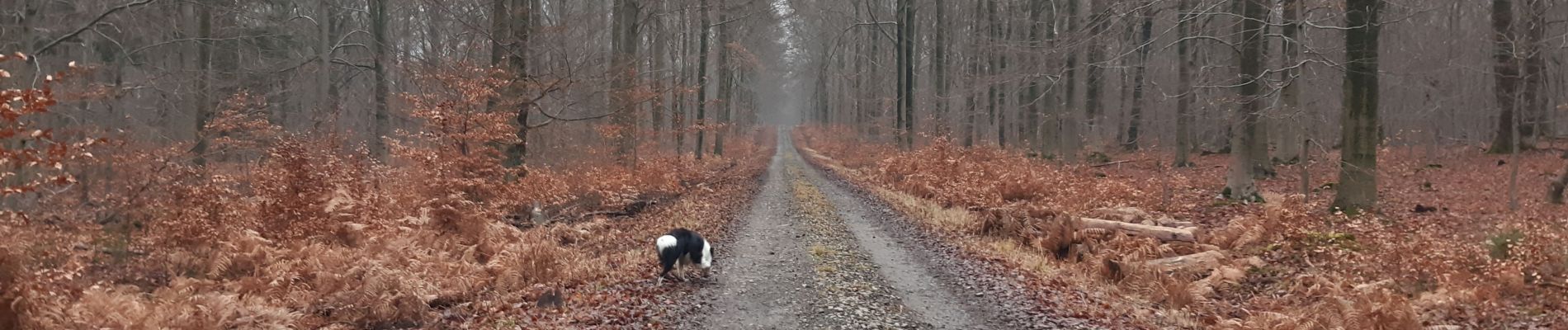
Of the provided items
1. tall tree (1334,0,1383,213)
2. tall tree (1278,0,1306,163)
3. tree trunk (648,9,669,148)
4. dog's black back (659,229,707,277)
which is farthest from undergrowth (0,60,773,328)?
tree trunk (648,9,669,148)

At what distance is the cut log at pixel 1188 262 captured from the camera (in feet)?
30.5

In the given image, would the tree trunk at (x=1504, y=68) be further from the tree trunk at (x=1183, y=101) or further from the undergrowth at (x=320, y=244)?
the undergrowth at (x=320, y=244)

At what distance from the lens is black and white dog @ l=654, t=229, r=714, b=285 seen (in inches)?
337

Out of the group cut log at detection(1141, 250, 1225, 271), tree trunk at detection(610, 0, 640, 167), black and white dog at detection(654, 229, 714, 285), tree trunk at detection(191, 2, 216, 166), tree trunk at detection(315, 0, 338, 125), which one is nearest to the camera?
black and white dog at detection(654, 229, 714, 285)

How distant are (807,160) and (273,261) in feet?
97.3

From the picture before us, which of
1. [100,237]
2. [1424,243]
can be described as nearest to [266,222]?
[100,237]

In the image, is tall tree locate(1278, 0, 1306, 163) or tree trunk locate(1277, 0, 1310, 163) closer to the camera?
tall tree locate(1278, 0, 1306, 163)

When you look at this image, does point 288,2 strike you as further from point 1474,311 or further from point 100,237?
point 1474,311

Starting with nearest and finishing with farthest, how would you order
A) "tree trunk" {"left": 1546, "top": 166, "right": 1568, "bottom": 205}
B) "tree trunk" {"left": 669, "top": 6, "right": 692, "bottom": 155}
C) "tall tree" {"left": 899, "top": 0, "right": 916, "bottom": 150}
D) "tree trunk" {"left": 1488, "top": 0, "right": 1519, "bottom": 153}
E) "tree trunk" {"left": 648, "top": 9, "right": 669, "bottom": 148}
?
1. "tree trunk" {"left": 1546, "top": 166, "right": 1568, "bottom": 205}
2. "tree trunk" {"left": 1488, "top": 0, "right": 1519, "bottom": 153}
3. "tree trunk" {"left": 648, "top": 9, "right": 669, "bottom": 148}
4. "tree trunk" {"left": 669, "top": 6, "right": 692, "bottom": 155}
5. "tall tree" {"left": 899, "top": 0, "right": 916, "bottom": 150}

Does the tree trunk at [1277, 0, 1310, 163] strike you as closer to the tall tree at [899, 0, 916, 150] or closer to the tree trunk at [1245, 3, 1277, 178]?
the tree trunk at [1245, 3, 1277, 178]

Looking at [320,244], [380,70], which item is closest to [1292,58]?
[320,244]

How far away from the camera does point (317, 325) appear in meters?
6.74

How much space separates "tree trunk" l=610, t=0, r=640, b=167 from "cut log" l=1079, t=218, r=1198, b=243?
34.7 feet

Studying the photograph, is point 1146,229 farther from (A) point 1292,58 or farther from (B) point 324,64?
(B) point 324,64
